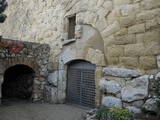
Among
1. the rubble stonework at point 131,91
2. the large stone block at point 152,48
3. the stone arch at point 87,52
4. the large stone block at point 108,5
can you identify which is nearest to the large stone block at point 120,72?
the rubble stonework at point 131,91

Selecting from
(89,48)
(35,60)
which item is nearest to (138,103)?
(89,48)

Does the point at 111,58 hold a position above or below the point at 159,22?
below

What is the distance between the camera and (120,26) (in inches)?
→ 159

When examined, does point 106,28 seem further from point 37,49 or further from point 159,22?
point 37,49

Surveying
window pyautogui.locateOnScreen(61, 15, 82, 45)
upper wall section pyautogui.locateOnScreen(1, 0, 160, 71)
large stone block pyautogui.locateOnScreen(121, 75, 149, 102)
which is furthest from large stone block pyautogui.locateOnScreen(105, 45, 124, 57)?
window pyautogui.locateOnScreen(61, 15, 82, 45)

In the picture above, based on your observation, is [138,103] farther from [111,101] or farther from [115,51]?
[115,51]

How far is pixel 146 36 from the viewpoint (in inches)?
141

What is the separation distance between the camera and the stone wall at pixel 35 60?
543 centimetres

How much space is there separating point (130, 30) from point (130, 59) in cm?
60

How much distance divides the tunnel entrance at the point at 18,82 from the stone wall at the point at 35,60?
25 cm

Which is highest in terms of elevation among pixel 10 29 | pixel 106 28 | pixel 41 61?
pixel 10 29

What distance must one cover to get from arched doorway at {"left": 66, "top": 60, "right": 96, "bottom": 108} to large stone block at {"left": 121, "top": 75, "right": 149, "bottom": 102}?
1212mm

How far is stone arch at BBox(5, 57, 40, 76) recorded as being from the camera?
17.3ft

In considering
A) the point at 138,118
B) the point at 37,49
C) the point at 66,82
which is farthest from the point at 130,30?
the point at 37,49
